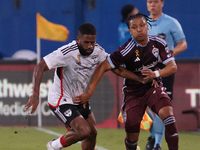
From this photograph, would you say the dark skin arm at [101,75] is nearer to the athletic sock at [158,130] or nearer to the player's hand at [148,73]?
the player's hand at [148,73]

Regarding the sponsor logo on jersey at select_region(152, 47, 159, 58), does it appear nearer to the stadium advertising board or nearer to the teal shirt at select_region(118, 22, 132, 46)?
the teal shirt at select_region(118, 22, 132, 46)

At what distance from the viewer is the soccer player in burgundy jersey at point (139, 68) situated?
620cm

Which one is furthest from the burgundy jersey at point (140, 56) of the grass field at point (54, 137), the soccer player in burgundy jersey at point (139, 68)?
the grass field at point (54, 137)

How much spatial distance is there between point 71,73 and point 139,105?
1.04 m

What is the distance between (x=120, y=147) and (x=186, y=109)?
3.01 metres

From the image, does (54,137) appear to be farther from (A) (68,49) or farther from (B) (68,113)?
(A) (68,49)

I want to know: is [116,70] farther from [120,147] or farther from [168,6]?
[168,6]

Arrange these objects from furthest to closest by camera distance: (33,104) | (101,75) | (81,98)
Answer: (101,75)
(81,98)
(33,104)

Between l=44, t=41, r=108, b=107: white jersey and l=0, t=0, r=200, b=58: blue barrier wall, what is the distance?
9.24 metres

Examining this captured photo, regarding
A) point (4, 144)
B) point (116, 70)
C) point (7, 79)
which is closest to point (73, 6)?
point (7, 79)

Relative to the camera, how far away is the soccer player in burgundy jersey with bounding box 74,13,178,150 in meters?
6.20


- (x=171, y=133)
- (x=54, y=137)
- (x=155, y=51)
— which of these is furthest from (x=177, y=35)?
(x=54, y=137)

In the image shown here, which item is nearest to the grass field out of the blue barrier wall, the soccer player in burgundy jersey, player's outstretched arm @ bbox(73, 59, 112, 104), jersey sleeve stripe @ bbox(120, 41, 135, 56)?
the soccer player in burgundy jersey

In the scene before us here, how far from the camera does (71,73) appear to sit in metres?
6.25
